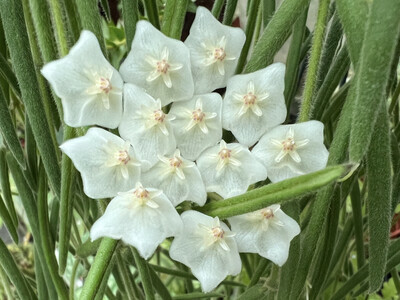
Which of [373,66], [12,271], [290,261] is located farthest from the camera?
[12,271]

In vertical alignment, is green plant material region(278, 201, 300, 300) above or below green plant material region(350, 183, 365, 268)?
above

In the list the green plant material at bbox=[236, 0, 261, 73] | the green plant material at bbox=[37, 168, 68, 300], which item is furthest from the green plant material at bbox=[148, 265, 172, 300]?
the green plant material at bbox=[236, 0, 261, 73]

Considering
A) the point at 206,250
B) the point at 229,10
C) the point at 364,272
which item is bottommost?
the point at 364,272

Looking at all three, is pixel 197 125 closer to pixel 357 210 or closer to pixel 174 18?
pixel 174 18

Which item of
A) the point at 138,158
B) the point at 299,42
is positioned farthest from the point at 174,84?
the point at 299,42

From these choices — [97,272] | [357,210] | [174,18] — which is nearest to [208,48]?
[174,18]

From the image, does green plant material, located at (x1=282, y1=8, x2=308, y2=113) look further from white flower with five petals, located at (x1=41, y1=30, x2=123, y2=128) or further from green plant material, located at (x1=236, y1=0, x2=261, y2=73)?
white flower with five petals, located at (x1=41, y1=30, x2=123, y2=128)
